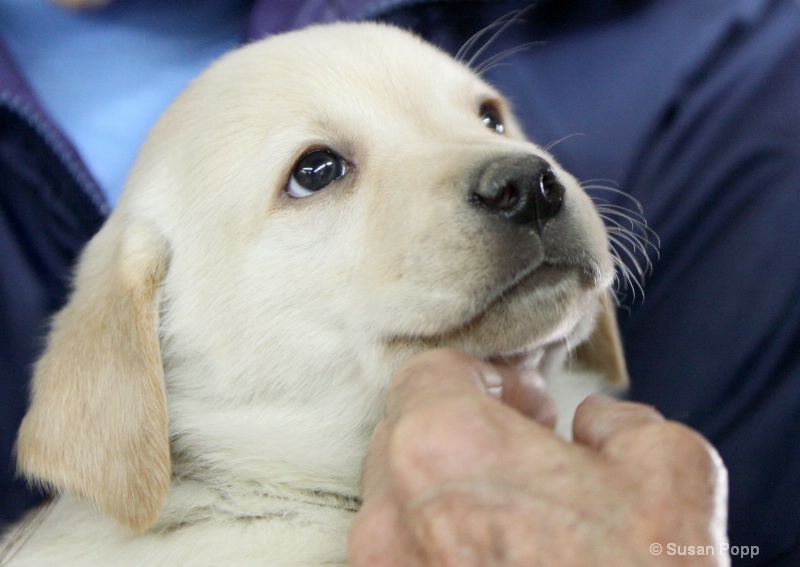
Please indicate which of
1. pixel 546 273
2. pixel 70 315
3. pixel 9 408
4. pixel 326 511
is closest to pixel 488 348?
pixel 546 273

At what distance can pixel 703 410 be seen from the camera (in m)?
2.55

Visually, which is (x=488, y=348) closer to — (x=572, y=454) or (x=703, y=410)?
(x=572, y=454)

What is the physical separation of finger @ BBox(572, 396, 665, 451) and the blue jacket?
1.27 meters

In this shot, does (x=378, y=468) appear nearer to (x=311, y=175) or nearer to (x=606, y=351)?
(x=311, y=175)

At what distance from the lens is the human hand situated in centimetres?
107

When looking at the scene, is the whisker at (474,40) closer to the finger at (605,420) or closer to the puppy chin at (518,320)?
the puppy chin at (518,320)

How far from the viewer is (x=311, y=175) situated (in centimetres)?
202

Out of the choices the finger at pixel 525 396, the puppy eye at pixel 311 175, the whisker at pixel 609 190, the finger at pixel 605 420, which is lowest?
the whisker at pixel 609 190

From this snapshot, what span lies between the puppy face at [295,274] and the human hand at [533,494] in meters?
0.46

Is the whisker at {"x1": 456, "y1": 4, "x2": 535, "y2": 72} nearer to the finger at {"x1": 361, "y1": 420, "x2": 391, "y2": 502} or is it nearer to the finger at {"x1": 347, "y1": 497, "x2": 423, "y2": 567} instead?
the finger at {"x1": 361, "y1": 420, "x2": 391, "y2": 502}

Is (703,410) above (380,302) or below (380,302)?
below

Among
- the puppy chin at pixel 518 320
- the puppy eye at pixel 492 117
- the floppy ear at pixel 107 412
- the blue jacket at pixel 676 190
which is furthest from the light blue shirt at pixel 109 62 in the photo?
the puppy chin at pixel 518 320

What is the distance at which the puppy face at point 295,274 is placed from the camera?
164 cm

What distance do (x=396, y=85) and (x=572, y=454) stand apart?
134 cm
